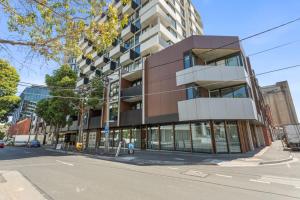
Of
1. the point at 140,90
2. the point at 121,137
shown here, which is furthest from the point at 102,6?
the point at 121,137

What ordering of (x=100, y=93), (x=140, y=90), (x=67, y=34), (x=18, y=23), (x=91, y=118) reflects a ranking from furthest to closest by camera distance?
(x=91, y=118), (x=100, y=93), (x=140, y=90), (x=67, y=34), (x=18, y=23)

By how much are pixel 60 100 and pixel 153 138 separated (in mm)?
15536

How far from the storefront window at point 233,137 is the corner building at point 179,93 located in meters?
0.09

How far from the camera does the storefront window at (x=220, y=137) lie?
54.0ft

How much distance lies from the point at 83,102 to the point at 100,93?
3.05 m

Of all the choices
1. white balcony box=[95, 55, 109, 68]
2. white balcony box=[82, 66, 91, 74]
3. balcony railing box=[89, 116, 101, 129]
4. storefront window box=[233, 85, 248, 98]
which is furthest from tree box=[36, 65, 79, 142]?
storefront window box=[233, 85, 248, 98]

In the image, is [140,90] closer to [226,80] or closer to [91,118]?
[226,80]

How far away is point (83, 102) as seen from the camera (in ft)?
84.8

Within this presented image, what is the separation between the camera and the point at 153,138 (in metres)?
21.7

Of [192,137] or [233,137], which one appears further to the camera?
[192,137]

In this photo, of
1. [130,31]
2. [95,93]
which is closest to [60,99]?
[95,93]

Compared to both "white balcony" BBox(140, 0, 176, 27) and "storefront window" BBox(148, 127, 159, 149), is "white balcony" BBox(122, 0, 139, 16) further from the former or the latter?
"storefront window" BBox(148, 127, 159, 149)

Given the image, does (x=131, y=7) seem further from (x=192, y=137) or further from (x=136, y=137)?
(x=192, y=137)

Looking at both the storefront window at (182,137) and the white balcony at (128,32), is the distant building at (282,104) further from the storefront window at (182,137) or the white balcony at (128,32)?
the storefront window at (182,137)
